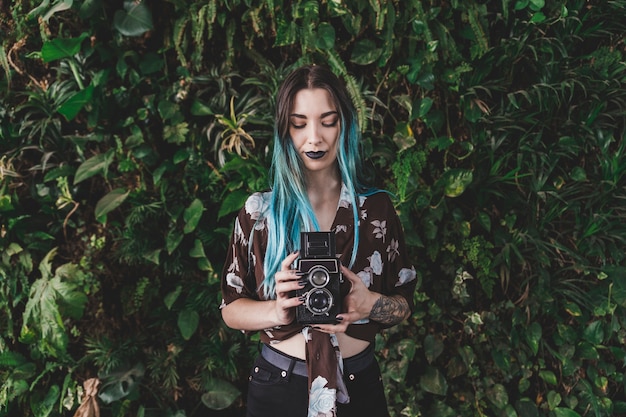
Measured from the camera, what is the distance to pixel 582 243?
2670 mm

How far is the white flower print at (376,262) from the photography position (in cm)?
149

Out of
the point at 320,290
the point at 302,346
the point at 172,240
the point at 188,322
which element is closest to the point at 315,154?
the point at 320,290

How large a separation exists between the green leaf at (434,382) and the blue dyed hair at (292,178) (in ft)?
4.42

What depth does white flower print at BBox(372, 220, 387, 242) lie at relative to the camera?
1507 mm

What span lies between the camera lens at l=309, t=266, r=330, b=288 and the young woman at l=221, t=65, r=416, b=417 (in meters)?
0.09

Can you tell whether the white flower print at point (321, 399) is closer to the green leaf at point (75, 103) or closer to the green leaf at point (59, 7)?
the green leaf at point (75, 103)

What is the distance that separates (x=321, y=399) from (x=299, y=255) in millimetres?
358

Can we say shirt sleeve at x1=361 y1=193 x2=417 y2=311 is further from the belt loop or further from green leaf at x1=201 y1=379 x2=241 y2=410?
green leaf at x1=201 y1=379 x2=241 y2=410

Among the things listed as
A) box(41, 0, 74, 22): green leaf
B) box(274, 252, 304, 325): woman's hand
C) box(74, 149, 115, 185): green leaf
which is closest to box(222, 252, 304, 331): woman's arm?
box(274, 252, 304, 325): woman's hand

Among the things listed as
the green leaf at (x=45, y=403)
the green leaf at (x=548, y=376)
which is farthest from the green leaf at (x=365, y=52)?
the green leaf at (x=45, y=403)

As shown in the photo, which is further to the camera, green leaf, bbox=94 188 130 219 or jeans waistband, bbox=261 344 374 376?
green leaf, bbox=94 188 130 219

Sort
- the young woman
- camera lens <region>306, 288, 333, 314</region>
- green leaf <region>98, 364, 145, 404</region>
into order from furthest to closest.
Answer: green leaf <region>98, 364, 145, 404</region> → the young woman → camera lens <region>306, 288, 333, 314</region>

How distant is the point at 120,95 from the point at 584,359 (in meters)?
2.61

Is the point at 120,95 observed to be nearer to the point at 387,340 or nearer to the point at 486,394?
the point at 387,340
